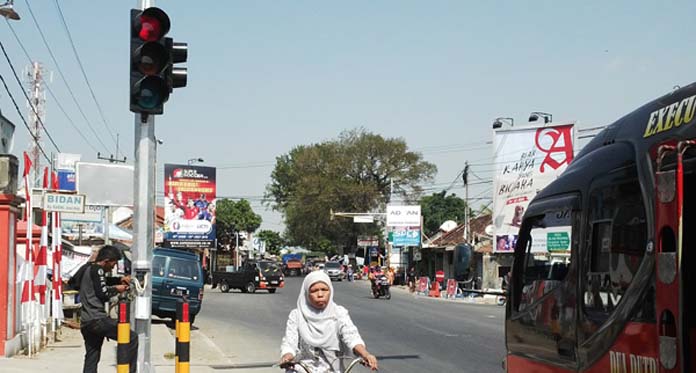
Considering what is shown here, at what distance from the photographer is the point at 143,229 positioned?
8930 millimetres

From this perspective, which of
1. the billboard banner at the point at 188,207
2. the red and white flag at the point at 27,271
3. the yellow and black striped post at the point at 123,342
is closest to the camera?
the yellow and black striped post at the point at 123,342

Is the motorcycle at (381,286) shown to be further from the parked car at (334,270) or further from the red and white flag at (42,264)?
the parked car at (334,270)

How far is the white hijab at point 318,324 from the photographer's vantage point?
636 cm

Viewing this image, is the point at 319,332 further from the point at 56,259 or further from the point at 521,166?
the point at 521,166

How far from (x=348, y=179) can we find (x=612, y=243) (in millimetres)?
80502

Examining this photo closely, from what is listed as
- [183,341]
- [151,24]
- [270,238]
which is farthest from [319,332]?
[270,238]

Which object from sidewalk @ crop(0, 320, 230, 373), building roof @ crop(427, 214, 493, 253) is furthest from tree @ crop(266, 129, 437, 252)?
sidewalk @ crop(0, 320, 230, 373)

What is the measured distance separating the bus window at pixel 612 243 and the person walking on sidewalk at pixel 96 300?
5666 millimetres

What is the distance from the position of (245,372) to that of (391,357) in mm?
2923

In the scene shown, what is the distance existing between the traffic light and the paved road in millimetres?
6959

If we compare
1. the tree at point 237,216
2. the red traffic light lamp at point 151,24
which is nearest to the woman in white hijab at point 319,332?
the red traffic light lamp at point 151,24

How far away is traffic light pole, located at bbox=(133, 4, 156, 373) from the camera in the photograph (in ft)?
29.2

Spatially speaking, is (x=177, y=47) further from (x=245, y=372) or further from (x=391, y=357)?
(x=391, y=357)

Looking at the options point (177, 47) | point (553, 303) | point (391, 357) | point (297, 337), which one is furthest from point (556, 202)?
point (391, 357)
